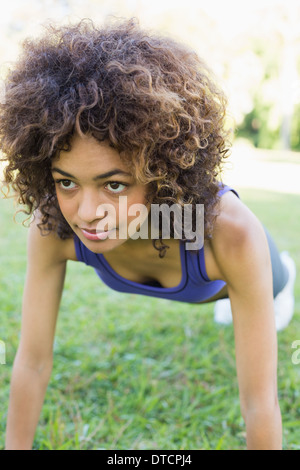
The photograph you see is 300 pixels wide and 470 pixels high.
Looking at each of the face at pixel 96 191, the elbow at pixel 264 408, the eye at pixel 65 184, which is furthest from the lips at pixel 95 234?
the elbow at pixel 264 408

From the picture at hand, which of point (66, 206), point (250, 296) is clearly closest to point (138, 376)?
point (250, 296)

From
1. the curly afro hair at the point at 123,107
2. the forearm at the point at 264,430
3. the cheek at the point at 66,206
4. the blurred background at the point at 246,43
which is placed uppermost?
the blurred background at the point at 246,43

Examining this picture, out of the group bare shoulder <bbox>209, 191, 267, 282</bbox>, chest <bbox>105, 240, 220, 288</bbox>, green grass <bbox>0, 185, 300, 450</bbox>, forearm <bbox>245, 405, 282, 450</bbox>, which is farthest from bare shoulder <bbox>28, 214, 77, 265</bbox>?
forearm <bbox>245, 405, 282, 450</bbox>

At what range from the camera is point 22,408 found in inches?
78.9

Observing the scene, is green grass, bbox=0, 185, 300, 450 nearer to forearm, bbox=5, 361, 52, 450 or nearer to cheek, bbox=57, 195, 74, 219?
forearm, bbox=5, 361, 52, 450

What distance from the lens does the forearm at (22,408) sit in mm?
1998

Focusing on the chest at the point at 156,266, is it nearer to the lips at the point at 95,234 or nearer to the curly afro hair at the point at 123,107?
the curly afro hair at the point at 123,107

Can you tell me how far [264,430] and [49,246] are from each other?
1008 millimetres

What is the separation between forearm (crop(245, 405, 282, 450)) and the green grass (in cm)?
43

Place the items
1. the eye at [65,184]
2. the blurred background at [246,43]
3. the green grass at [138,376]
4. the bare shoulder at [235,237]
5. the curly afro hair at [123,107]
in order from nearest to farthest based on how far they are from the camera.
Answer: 1. the curly afro hair at [123,107]
2. the eye at [65,184]
3. the bare shoulder at [235,237]
4. the green grass at [138,376]
5. the blurred background at [246,43]

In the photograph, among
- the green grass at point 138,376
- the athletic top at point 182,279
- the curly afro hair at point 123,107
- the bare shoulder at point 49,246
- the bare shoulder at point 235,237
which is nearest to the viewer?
the curly afro hair at point 123,107

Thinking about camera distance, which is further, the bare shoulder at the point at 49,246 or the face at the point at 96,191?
the bare shoulder at the point at 49,246

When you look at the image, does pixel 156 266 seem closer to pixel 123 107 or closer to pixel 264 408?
pixel 264 408

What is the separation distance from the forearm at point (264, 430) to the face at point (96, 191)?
2.52 feet
